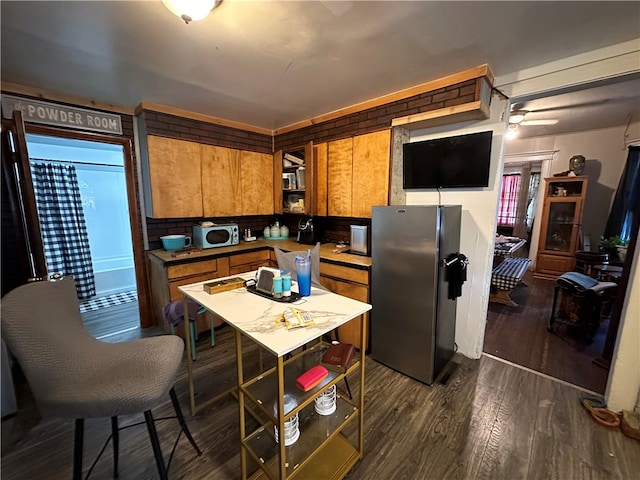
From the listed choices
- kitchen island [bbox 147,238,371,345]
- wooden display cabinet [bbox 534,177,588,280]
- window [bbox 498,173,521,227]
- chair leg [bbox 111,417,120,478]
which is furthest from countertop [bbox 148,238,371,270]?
window [bbox 498,173,521,227]

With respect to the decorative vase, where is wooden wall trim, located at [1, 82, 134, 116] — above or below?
above

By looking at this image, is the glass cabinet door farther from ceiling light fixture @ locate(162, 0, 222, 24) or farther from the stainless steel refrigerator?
ceiling light fixture @ locate(162, 0, 222, 24)

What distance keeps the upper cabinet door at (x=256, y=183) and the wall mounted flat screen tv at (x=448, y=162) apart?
190 centimetres

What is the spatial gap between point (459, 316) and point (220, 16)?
2.91m

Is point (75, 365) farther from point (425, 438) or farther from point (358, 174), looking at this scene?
point (358, 174)

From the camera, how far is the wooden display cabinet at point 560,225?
Result: 4430 millimetres

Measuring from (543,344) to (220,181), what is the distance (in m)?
3.98

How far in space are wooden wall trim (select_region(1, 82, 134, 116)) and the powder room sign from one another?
46 millimetres

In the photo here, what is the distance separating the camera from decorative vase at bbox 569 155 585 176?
4.29 m

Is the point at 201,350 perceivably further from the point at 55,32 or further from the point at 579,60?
the point at 579,60

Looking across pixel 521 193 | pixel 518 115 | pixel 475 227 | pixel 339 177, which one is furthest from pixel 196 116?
pixel 521 193

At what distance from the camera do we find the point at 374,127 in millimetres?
2641

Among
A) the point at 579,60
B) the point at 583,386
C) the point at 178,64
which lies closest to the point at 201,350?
the point at 178,64

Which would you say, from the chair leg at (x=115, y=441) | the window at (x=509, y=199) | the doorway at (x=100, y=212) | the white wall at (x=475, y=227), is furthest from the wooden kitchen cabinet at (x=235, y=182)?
the window at (x=509, y=199)
